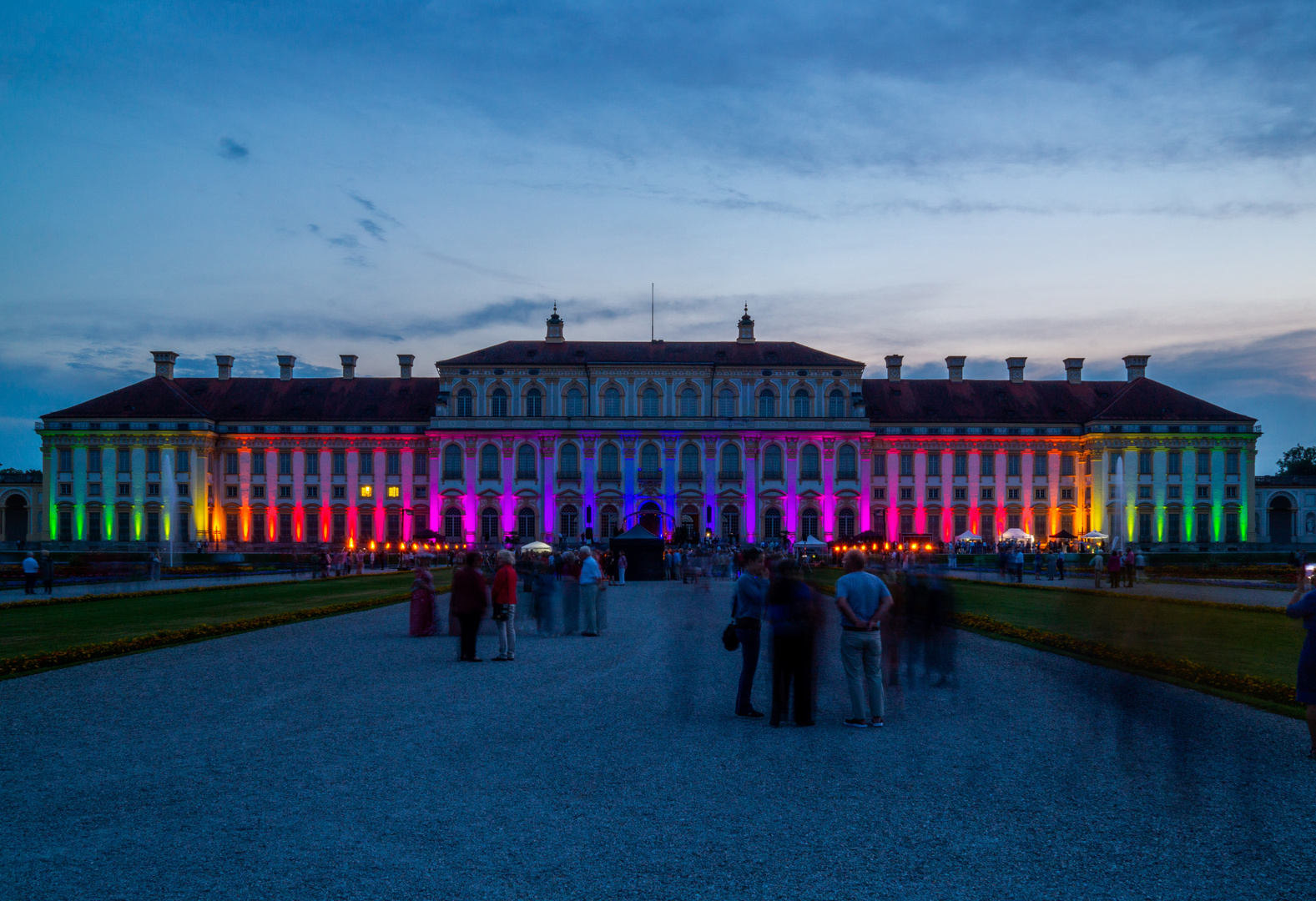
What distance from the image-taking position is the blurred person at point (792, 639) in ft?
32.8

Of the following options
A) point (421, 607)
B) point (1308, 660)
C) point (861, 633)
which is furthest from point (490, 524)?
point (1308, 660)

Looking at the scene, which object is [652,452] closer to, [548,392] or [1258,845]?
[548,392]

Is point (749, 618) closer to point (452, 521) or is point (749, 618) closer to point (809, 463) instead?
point (809, 463)

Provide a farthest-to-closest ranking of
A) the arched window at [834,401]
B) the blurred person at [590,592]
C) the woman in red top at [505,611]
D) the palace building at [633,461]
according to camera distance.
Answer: the arched window at [834,401], the palace building at [633,461], the blurred person at [590,592], the woman in red top at [505,611]

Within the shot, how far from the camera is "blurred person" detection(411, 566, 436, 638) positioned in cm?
1919

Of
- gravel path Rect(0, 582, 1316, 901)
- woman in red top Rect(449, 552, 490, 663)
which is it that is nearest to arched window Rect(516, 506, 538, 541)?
woman in red top Rect(449, 552, 490, 663)

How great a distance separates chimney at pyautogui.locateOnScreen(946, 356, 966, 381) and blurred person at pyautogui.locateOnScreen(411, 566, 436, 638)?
221 feet

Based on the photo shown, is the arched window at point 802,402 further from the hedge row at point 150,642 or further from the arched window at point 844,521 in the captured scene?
the hedge row at point 150,642

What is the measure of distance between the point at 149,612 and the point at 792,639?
19.5m

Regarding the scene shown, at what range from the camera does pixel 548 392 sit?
2945 inches

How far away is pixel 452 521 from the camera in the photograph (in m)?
74.9

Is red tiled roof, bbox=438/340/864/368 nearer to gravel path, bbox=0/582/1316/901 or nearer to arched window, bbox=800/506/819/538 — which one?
arched window, bbox=800/506/819/538

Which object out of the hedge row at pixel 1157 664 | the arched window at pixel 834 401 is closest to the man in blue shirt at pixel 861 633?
the hedge row at pixel 1157 664

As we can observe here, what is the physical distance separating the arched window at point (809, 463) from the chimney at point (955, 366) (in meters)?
14.3
